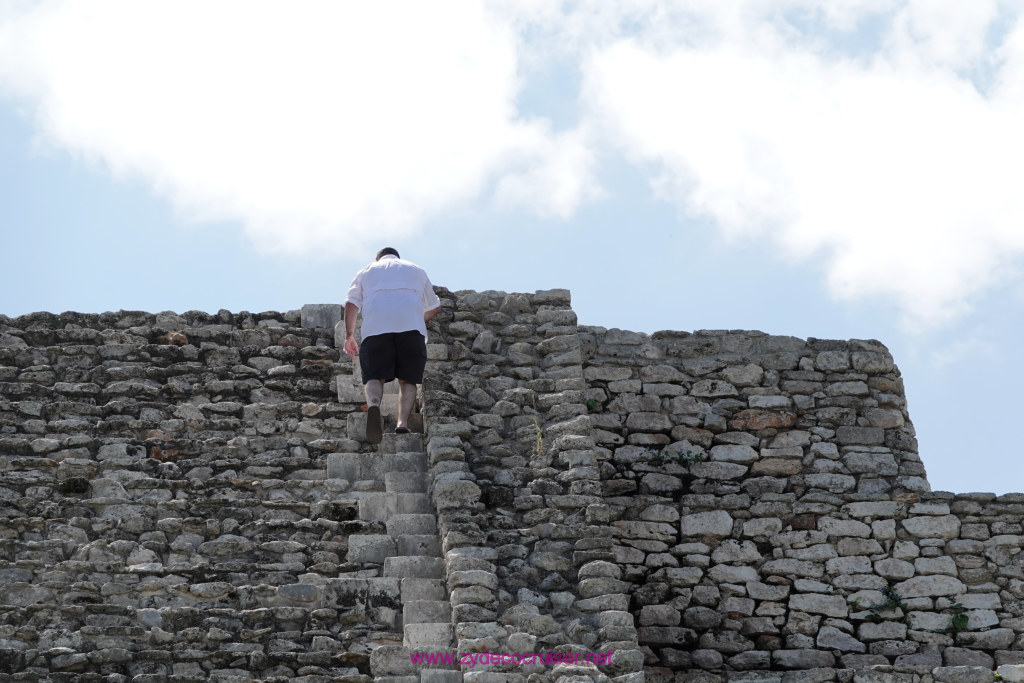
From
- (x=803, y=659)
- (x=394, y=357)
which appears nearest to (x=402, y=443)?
(x=394, y=357)

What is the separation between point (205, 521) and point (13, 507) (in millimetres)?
1010

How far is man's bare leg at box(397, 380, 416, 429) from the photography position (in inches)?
352

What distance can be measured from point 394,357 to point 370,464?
0.69m

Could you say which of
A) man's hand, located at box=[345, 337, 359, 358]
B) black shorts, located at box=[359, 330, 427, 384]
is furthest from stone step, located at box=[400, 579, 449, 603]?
man's hand, located at box=[345, 337, 359, 358]

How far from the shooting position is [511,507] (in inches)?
328

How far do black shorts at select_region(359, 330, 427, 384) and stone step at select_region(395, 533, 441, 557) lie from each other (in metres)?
1.14

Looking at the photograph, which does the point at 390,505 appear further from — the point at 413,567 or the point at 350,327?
the point at 350,327

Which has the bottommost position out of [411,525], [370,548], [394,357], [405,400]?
[370,548]

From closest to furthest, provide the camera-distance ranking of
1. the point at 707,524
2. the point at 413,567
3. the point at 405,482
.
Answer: the point at 413,567 < the point at 405,482 < the point at 707,524

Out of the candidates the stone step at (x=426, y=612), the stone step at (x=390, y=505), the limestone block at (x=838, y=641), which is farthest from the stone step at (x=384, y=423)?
the limestone block at (x=838, y=641)

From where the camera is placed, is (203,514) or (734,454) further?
(734,454)

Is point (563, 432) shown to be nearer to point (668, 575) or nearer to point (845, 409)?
point (668, 575)

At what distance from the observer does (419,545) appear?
26.6 ft

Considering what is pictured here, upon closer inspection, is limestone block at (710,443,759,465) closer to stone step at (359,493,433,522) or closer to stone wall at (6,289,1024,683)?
stone wall at (6,289,1024,683)
